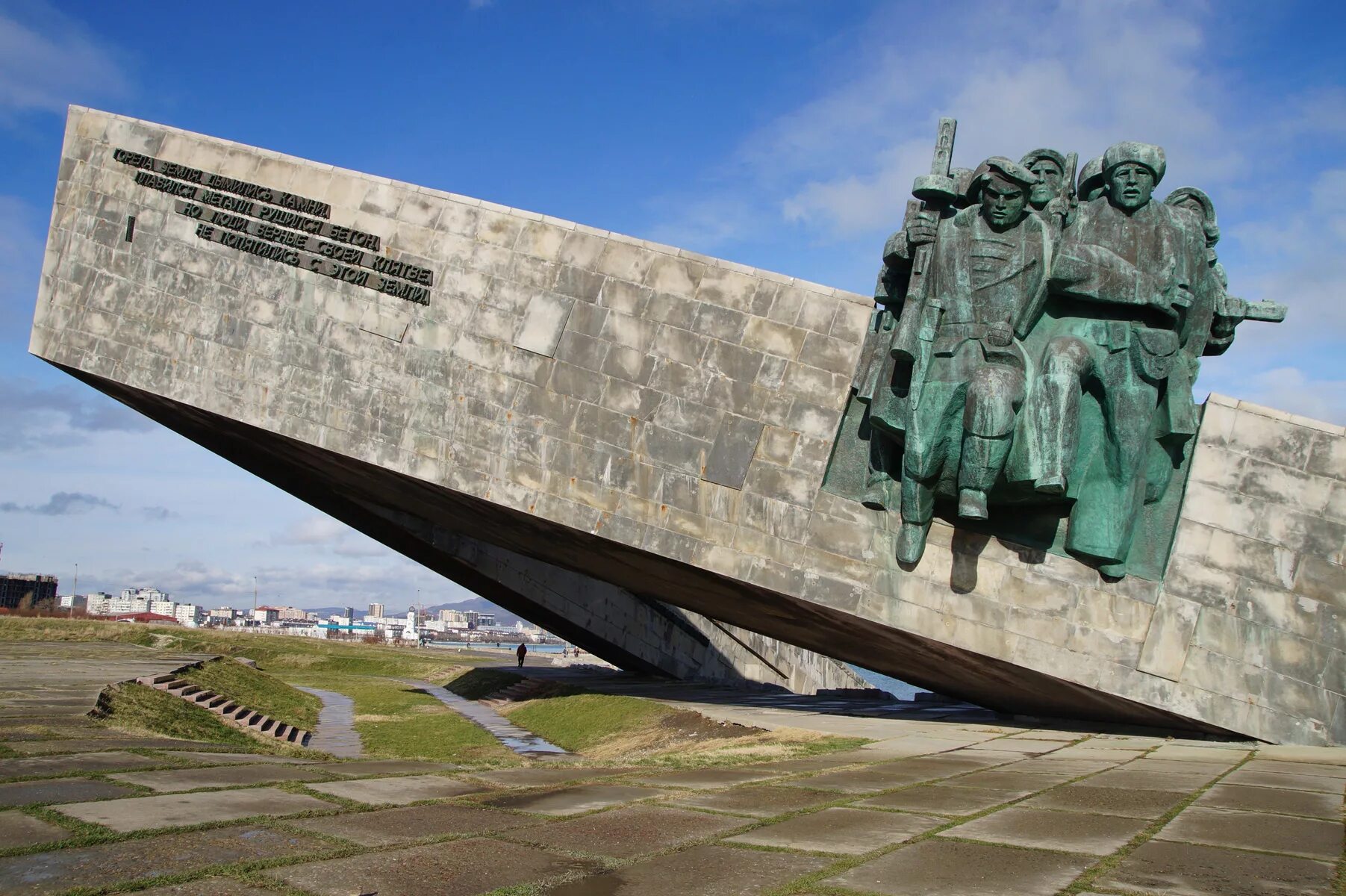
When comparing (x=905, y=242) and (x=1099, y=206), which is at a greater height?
(x=1099, y=206)

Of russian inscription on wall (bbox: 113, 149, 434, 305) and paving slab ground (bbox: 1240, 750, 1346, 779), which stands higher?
russian inscription on wall (bbox: 113, 149, 434, 305)

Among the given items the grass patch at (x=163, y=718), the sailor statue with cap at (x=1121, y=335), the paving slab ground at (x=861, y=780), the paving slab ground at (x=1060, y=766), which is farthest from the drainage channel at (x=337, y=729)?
the sailor statue with cap at (x=1121, y=335)

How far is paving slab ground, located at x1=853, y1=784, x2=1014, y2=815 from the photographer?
717 cm

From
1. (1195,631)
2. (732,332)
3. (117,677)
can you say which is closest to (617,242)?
(732,332)

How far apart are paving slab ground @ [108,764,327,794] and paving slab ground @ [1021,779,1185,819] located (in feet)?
17.1

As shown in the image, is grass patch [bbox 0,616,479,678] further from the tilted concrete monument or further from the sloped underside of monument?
the tilted concrete monument

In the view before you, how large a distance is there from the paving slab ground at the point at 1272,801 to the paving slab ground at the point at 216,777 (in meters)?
6.49

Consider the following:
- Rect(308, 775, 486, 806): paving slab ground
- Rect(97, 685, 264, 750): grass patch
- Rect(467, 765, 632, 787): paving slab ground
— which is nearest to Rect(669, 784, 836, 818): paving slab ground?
Rect(467, 765, 632, 787): paving slab ground

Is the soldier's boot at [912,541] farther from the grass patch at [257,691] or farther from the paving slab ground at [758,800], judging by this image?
the grass patch at [257,691]

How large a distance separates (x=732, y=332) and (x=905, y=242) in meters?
2.46

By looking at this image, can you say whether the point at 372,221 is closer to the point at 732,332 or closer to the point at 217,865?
the point at 732,332

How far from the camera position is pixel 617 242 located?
1388cm

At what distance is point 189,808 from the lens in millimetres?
5926

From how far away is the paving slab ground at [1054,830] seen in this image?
6066 mm
